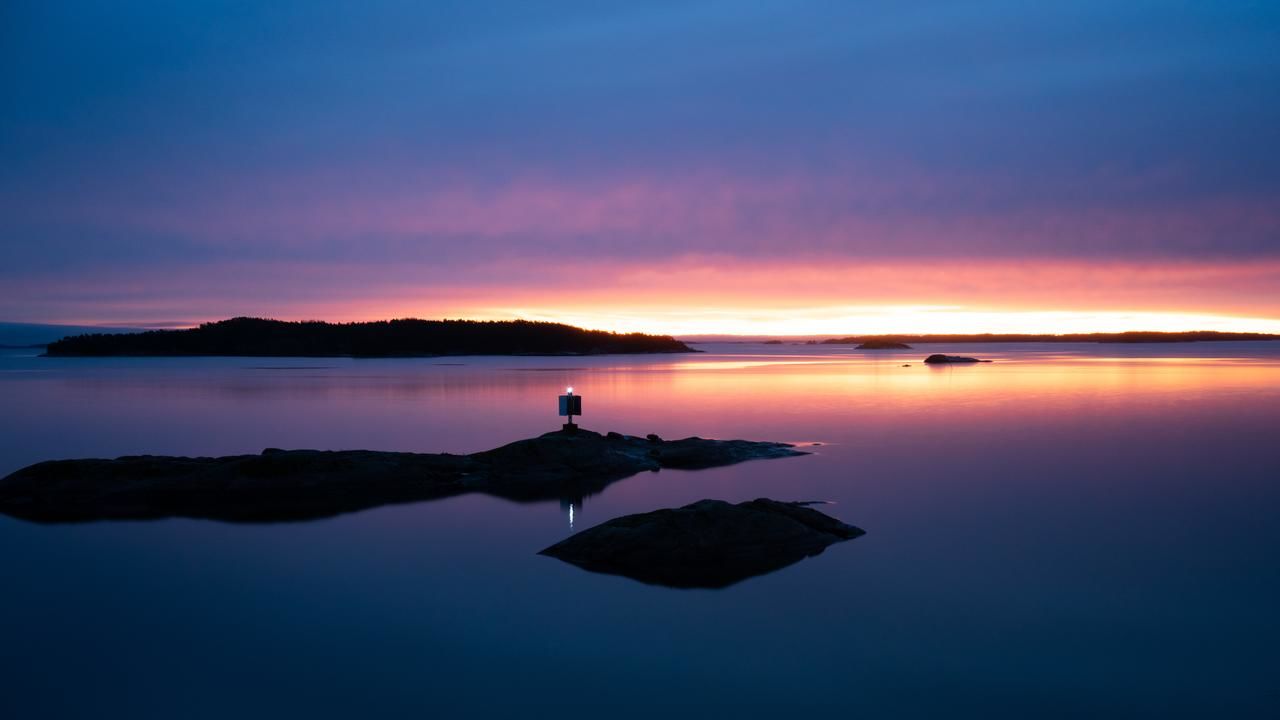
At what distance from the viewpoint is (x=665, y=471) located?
19547 millimetres

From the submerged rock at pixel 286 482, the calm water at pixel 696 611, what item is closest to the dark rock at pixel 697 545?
the calm water at pixel 696 611

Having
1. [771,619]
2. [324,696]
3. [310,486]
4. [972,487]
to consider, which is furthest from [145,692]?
[972,487]

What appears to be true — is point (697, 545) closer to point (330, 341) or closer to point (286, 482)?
point (286, 482)

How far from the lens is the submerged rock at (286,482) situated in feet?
48.2

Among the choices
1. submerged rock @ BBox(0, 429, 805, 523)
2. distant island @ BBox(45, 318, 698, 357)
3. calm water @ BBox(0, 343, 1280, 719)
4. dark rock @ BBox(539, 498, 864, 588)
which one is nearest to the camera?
calm water @ BBox(0, 343, 1280, 719)

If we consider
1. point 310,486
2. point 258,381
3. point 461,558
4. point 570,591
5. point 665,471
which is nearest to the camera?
point 570,591

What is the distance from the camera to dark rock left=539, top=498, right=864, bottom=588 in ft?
34.7

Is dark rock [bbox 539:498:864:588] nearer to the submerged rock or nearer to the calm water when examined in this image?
the calm water

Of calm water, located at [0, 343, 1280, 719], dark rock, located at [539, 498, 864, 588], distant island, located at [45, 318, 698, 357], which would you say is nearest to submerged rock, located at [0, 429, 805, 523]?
calm water, located at [0, 343, 1280, 719]

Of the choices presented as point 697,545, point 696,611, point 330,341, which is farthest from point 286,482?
point 330,341

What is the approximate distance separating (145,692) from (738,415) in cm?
3017

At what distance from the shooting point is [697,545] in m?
10.9

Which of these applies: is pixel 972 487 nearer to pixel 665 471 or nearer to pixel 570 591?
pixel 665 471

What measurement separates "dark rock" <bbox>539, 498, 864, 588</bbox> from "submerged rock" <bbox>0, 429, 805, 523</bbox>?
4.93 meters
